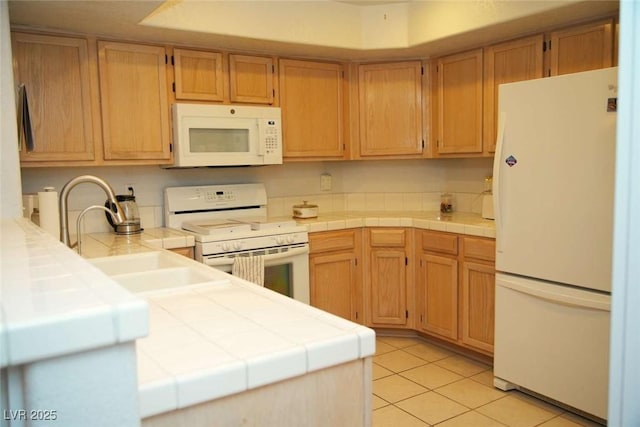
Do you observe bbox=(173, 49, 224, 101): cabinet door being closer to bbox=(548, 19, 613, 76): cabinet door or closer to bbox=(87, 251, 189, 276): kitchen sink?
bbox=(87, 251, 189, 276): kitchen sink

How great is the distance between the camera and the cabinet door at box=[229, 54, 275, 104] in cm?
347

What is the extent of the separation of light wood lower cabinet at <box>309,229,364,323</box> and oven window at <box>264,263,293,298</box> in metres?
0.20

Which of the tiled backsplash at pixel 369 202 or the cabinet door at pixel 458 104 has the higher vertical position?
the cabinet door at pixel 458 104

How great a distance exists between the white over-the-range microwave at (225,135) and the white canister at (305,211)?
16.3 inches

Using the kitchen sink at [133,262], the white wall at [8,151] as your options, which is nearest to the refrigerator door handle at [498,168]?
the kitchen sink at [133,262]

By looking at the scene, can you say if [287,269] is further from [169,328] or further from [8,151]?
[169,328]

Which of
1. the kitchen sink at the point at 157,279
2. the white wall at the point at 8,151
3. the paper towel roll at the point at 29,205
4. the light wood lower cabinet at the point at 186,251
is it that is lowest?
the light wood lower cabinet at the point at 186,251

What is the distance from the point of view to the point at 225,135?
3.45m

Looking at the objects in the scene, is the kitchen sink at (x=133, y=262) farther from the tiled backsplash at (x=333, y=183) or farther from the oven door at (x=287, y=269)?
the tiled backsplash at (x=333, y=183)

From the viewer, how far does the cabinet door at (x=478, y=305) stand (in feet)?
10.3

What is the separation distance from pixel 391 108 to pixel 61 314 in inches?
138

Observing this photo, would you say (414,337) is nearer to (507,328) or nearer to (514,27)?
(507,328)

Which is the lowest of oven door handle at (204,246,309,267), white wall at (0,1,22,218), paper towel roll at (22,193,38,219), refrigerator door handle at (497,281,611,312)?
refrigerator door handle at (497,281,611,312)

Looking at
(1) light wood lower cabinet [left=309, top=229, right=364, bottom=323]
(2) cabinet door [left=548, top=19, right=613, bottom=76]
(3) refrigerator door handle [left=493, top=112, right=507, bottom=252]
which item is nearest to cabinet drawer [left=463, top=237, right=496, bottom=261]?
(3) refrigerator door handle [left=493, top=112, right=507, bottom=252]
